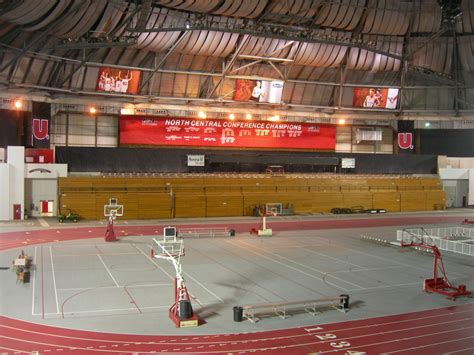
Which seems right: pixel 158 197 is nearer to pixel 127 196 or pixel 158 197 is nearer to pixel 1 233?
pixel 127 196

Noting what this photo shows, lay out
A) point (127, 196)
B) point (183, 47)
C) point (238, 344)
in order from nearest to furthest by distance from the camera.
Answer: point (238, 344)
point (127, 196)
point (183, 47)

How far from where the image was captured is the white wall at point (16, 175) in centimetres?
4094

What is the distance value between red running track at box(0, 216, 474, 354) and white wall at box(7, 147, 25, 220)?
27455 mm

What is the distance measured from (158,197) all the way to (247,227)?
9.47m

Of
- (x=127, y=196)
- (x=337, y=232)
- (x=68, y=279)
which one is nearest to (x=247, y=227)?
(x=337, y=232)

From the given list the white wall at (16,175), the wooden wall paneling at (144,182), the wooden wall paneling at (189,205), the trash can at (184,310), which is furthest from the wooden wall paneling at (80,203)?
the trash can at (184,310)

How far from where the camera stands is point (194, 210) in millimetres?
46531

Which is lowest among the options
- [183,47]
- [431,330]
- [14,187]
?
[431,330]

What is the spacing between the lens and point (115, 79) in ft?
161

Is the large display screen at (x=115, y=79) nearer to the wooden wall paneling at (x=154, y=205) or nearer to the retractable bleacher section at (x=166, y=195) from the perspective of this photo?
the retractable bleacher section at (x=166, y=195)

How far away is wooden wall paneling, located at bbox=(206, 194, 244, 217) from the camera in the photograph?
1858 inches

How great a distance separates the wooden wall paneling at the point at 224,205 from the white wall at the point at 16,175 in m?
16.0

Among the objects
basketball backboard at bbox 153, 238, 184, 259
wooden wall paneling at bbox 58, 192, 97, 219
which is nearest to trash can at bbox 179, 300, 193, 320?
basketball backboard at bbox 153, 238, 184, 259

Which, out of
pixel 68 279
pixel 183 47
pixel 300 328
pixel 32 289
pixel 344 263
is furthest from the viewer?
pixel 183 47
